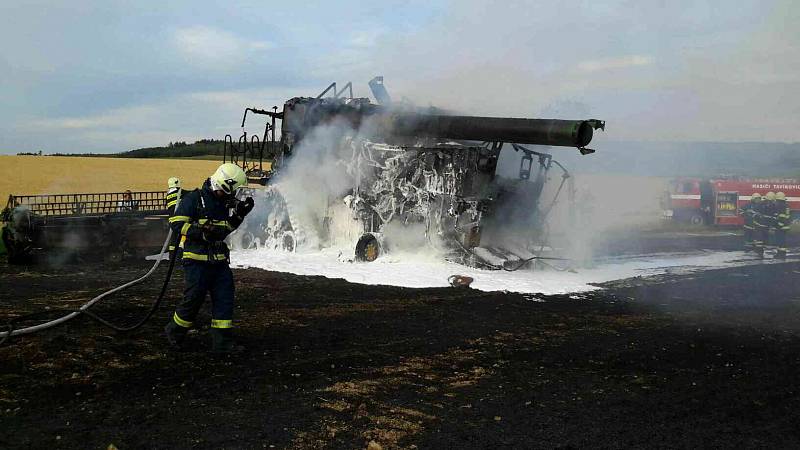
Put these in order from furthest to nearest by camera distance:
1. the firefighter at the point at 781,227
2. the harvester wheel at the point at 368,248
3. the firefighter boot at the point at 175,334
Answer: the firefighter at the point at 781,227, the harvester wheel at the point at 368,248, the firefighter boot at the point at 175,334

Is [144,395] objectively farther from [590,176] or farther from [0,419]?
[590,176]

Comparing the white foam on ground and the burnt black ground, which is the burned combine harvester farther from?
the burnt black ground

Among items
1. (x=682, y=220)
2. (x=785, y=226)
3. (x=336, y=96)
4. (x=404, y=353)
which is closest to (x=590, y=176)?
(x=785, y=226)

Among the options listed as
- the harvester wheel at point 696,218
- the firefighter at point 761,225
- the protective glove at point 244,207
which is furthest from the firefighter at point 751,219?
the protective glove at point 244,207

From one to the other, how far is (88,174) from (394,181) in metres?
37.3

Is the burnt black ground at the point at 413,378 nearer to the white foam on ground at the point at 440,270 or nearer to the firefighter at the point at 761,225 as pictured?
the white foam on ground at the point at 440,270

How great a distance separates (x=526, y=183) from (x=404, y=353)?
8.31 m

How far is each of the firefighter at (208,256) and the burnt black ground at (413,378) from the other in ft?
1.06

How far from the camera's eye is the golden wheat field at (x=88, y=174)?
3761 cm

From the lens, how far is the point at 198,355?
22.0ft

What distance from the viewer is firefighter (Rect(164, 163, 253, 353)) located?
22.3ft

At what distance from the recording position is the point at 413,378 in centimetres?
611

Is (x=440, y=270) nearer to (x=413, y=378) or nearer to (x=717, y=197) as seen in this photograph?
(x=413, y=378)

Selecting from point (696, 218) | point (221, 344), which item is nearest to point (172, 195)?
point (221, 344)
